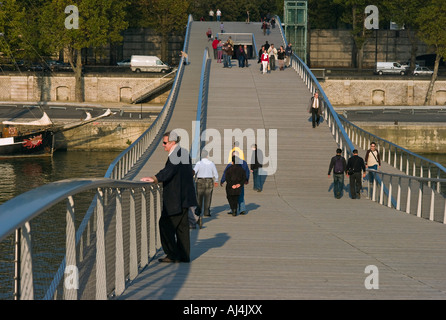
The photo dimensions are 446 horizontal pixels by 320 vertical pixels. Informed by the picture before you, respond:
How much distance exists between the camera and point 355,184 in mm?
21375

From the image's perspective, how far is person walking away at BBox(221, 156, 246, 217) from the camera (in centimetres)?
1686

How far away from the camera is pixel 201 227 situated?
14.6 meters

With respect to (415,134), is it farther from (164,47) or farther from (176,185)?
(176,185)

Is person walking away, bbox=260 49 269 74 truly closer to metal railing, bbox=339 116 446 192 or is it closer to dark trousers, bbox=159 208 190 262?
metal railing, bbox=339 116 446 192

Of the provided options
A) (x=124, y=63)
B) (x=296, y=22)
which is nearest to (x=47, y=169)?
(x=296, y=22)

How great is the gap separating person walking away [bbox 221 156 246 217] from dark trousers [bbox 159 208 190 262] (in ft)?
23.0


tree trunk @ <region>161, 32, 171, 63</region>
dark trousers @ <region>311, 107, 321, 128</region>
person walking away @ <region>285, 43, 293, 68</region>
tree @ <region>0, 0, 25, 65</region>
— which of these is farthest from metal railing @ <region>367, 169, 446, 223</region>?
tree trunk @ <region>161, 32, 171, 63</region>

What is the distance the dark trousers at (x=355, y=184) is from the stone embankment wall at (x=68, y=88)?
44140 millimetres

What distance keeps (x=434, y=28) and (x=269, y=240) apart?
183 ft

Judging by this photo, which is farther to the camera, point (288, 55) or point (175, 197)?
point (288, 55)

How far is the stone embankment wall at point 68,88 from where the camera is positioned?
6519 cm

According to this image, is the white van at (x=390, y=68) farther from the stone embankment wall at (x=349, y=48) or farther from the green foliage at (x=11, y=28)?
the green foliage at (x=11, y=28)

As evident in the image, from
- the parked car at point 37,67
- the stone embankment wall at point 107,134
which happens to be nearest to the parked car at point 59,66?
the parked car at point 37,67

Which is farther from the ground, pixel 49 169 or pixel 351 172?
pixel 351 172
